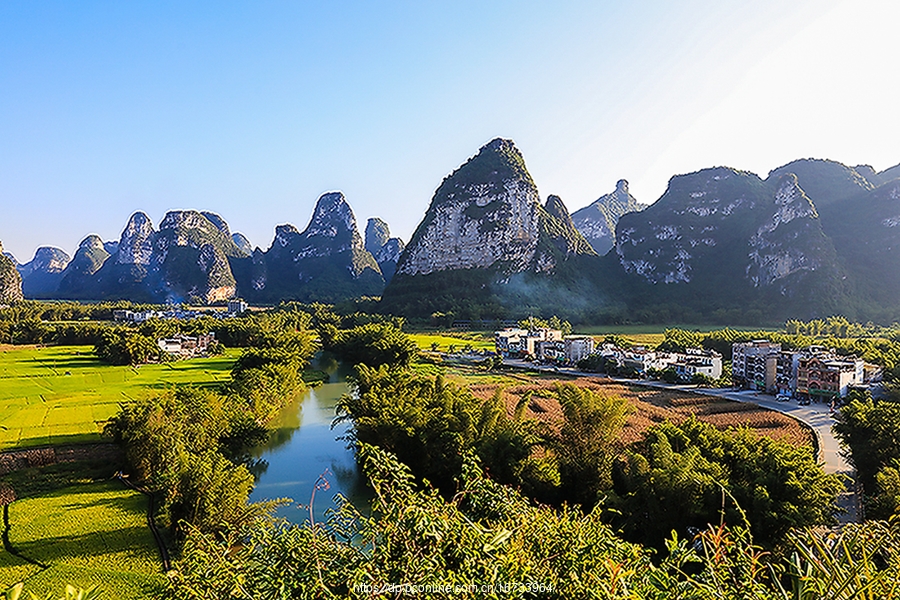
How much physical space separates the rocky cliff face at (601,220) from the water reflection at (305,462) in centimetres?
10366

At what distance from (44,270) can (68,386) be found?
145024mm

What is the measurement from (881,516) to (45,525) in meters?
15.1

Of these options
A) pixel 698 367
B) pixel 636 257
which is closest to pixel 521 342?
pixel 698 367

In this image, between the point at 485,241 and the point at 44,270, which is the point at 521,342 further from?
the point at 44,270

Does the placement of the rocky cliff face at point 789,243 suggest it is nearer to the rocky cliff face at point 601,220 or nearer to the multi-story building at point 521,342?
the multi-story building at point 521,342

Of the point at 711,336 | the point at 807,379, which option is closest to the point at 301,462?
the point at 807,379

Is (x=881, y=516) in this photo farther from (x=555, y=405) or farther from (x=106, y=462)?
(x=106, y=462)

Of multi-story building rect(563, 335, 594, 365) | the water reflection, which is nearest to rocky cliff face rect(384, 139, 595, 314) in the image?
multi-story building rect(563, 335, 594, 365)

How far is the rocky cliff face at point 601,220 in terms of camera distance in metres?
120

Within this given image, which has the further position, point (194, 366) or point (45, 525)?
point (194, 366)

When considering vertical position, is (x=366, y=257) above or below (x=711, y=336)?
above

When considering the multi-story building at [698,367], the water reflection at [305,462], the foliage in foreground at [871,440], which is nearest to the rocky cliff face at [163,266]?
the water reflection at [305,462]

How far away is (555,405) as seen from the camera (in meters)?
21.4

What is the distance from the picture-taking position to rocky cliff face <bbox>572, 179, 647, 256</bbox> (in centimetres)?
11988
